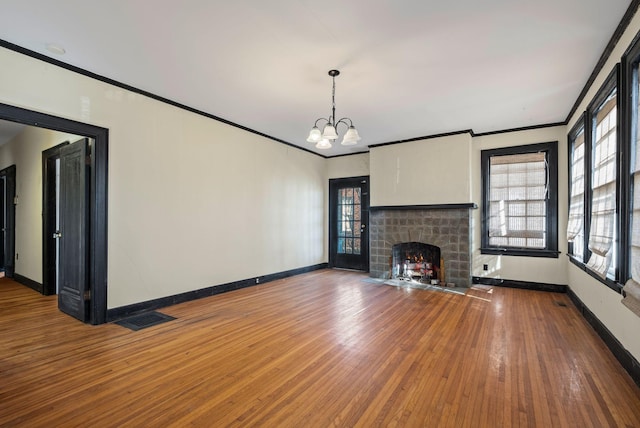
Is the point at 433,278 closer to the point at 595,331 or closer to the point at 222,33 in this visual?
the point at 595,331

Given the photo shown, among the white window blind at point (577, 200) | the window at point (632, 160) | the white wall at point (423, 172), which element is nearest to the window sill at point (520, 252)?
the white window blind at point (577, 200)

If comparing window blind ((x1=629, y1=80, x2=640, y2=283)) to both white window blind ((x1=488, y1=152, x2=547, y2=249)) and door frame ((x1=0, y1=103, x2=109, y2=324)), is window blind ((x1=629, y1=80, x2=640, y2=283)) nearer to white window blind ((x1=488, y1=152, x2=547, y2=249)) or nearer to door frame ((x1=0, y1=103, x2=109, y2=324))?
white window blind ((x1=488, y1=152, x2=547, y2=249))

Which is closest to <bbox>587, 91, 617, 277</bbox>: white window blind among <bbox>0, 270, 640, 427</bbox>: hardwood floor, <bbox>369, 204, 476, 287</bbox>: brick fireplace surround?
<bbox>0, 270, 640, 427</bbox>: hardwood floor

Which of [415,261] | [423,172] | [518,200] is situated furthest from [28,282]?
[518,200]

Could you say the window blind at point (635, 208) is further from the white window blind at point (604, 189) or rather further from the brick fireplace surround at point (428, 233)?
the brick fireplace surround at point (428, 233)

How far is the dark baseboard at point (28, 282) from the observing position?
16.3ft

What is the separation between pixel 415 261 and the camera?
635cm

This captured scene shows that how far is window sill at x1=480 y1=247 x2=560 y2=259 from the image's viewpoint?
17.1ft

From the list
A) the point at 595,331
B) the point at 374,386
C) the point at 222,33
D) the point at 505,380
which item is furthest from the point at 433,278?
the point at 222,33

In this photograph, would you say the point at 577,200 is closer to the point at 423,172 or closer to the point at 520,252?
the point at 520,252

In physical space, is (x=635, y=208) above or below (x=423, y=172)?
below

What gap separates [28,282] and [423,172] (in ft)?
24.1

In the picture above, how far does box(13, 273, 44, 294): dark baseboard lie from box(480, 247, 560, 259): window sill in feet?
24.9

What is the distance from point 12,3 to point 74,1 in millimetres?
493
